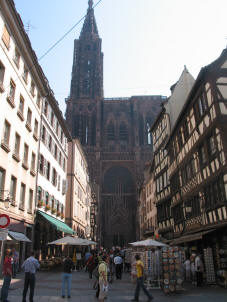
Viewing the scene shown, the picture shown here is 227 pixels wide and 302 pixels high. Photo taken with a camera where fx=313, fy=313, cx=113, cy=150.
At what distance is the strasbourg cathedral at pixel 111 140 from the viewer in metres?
57.0

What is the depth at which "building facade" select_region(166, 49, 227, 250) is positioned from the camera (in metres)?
13.3

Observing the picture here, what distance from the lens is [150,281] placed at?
1272 centimetres

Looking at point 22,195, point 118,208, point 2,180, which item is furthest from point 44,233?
point 118,208

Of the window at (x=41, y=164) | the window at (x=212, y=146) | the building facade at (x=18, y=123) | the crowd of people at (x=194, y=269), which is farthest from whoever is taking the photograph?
the window at (x=41, y=164)

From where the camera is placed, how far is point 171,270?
11250 millimetres

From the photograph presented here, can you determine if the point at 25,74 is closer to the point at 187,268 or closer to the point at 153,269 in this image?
the point at 153,269

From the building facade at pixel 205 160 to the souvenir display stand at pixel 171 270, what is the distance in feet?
7.16

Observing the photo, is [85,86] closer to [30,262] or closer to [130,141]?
[130,141]

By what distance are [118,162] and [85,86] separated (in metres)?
21.2

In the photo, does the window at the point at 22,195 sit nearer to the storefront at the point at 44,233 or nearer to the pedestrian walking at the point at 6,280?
the storefront at the point at 44,233

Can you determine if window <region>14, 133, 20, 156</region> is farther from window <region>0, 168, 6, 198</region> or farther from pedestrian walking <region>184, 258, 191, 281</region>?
pedestrian walking <region>184, 258, 191, 281</region>

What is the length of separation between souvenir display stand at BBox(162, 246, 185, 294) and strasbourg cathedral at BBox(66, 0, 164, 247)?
43946 millimetres

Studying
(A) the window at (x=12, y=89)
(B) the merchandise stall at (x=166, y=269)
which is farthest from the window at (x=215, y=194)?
(A) the window at (x=12, y=89)

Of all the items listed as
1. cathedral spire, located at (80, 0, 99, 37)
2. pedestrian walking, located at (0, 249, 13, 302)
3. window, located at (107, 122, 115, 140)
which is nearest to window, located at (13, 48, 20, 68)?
pedestrian walking, located at (0, 249, 13, 302)
